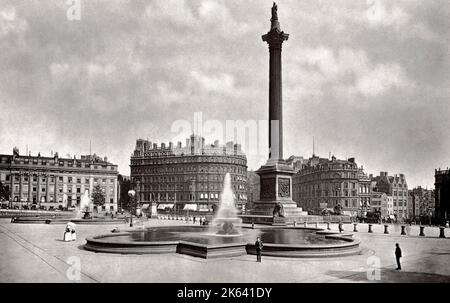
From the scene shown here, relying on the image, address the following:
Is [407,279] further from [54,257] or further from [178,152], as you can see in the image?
[178,152]

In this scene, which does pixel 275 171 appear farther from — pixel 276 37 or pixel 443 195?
pixel 443 195

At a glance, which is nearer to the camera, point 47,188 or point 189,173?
point 47,188

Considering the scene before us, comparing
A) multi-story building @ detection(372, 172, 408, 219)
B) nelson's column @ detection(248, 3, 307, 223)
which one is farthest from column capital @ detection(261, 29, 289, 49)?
multi-story building @ detection(372, 172, 408, 219)

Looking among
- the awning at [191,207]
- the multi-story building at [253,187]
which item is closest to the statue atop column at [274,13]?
the awning at [191,207]

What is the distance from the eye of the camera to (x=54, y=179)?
9944cm

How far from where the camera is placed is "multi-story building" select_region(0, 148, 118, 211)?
9450cm

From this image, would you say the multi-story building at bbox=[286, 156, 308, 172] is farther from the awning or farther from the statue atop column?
the statue atop column

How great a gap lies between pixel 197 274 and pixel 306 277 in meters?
3.54

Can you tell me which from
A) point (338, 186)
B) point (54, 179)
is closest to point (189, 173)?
point (54, 179)

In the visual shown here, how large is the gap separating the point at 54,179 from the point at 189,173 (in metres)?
34.3

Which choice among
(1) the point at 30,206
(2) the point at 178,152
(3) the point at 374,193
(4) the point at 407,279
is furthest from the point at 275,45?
(3) the point at 374,193

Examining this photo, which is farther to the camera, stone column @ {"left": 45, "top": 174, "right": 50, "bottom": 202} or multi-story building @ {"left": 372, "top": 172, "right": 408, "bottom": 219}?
multi-story building @ {"left": 372, "top": 172, "right": 408, "bottom": 219}

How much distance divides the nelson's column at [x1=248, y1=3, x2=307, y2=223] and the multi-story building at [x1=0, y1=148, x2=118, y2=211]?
66.2 meters

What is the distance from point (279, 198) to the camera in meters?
38.7
